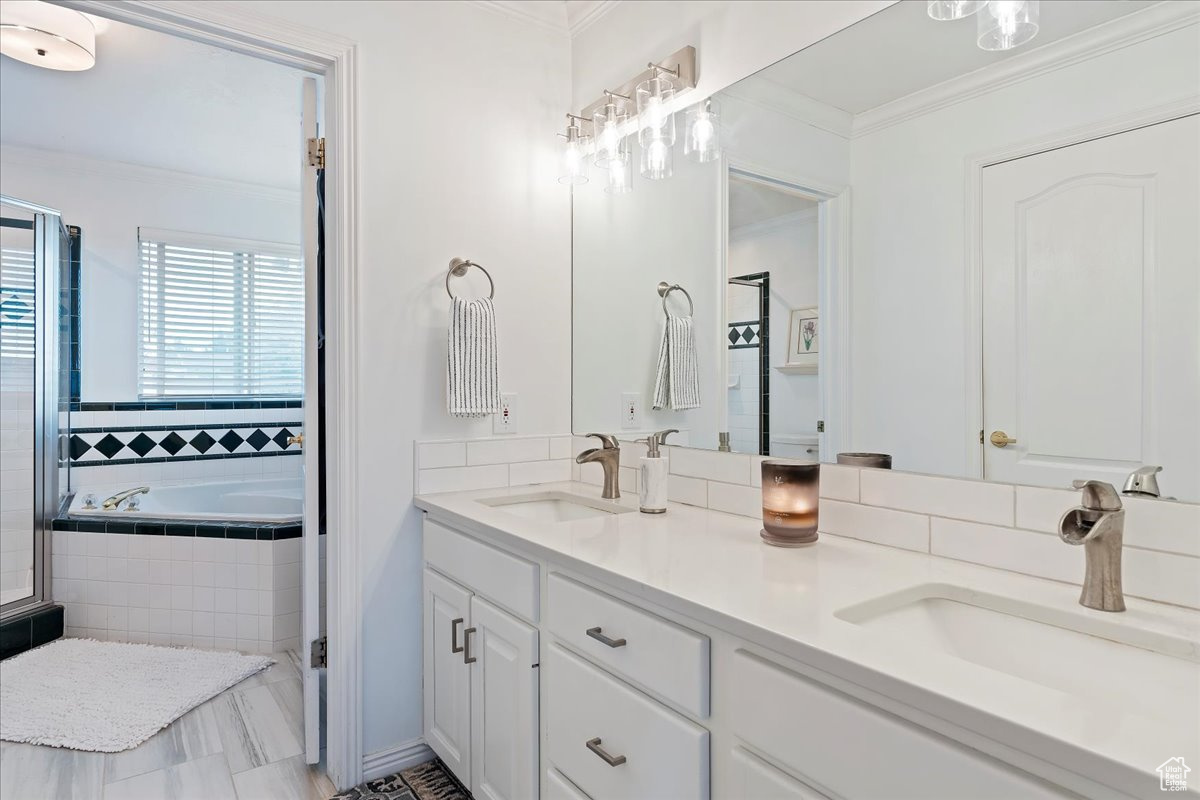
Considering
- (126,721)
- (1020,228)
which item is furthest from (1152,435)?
(126,721)

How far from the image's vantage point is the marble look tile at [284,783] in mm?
1891

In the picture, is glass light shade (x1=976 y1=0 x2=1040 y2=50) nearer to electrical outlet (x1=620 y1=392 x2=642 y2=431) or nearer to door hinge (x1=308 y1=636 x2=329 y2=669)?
electrical outlet (x1=620 y1=392 x2=642 y2=431)

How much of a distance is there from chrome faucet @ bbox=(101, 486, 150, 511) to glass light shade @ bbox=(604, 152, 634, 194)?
9.17ft

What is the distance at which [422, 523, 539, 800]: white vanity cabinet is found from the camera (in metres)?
1.49

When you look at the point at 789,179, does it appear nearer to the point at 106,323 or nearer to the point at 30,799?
the point at 30,799

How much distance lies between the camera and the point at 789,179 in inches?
65.2

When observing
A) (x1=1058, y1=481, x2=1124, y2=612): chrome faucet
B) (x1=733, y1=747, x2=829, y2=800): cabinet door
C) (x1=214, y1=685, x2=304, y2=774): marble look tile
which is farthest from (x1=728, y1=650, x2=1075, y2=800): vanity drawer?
(x1=214, y1=685, x2=304, y2=774): marble look tile

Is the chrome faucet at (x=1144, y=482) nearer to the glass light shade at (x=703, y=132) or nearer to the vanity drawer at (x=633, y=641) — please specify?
the vanity drawer at (x=633, y=641)

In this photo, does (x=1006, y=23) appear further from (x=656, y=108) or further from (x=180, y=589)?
(x=180, y=589)

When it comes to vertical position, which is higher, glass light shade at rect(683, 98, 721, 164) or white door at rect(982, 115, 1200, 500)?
glass light shade at rect(683, 98, 721, 164)

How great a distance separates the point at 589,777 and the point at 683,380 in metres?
1.08

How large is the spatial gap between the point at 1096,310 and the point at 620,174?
1.41m

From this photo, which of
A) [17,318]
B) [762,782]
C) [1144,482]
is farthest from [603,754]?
[17,318]

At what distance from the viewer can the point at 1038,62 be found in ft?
3.92
